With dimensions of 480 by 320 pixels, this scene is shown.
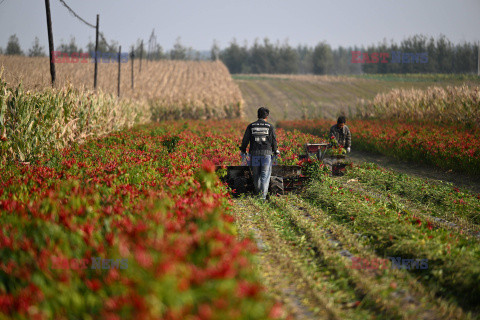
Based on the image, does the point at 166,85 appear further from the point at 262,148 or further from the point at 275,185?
the point at 262,148

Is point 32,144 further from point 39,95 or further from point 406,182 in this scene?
point 406,182

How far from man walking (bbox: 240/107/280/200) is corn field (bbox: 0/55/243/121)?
6857mm

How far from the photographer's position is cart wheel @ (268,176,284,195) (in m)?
9.66

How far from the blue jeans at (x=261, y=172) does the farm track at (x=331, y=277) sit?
1.69m

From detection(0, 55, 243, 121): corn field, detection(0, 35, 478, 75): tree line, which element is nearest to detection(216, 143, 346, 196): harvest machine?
detection(0, 55, 243, 121): corn field

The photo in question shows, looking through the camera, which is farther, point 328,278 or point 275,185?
point 275,185

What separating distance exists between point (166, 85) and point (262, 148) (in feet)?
151

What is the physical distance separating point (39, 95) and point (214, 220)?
32.8 ft

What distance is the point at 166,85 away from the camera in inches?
2078

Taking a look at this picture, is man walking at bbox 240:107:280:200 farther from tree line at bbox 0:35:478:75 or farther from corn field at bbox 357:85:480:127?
tree line at bbox 0:35:478:75

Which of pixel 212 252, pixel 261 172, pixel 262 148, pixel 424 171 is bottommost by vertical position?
pixel 424 171

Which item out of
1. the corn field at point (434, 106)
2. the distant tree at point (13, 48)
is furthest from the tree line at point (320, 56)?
the corn field at point (434, 106)

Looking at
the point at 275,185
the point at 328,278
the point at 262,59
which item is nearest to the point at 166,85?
the point at 275,185

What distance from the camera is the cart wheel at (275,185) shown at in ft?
31.7
